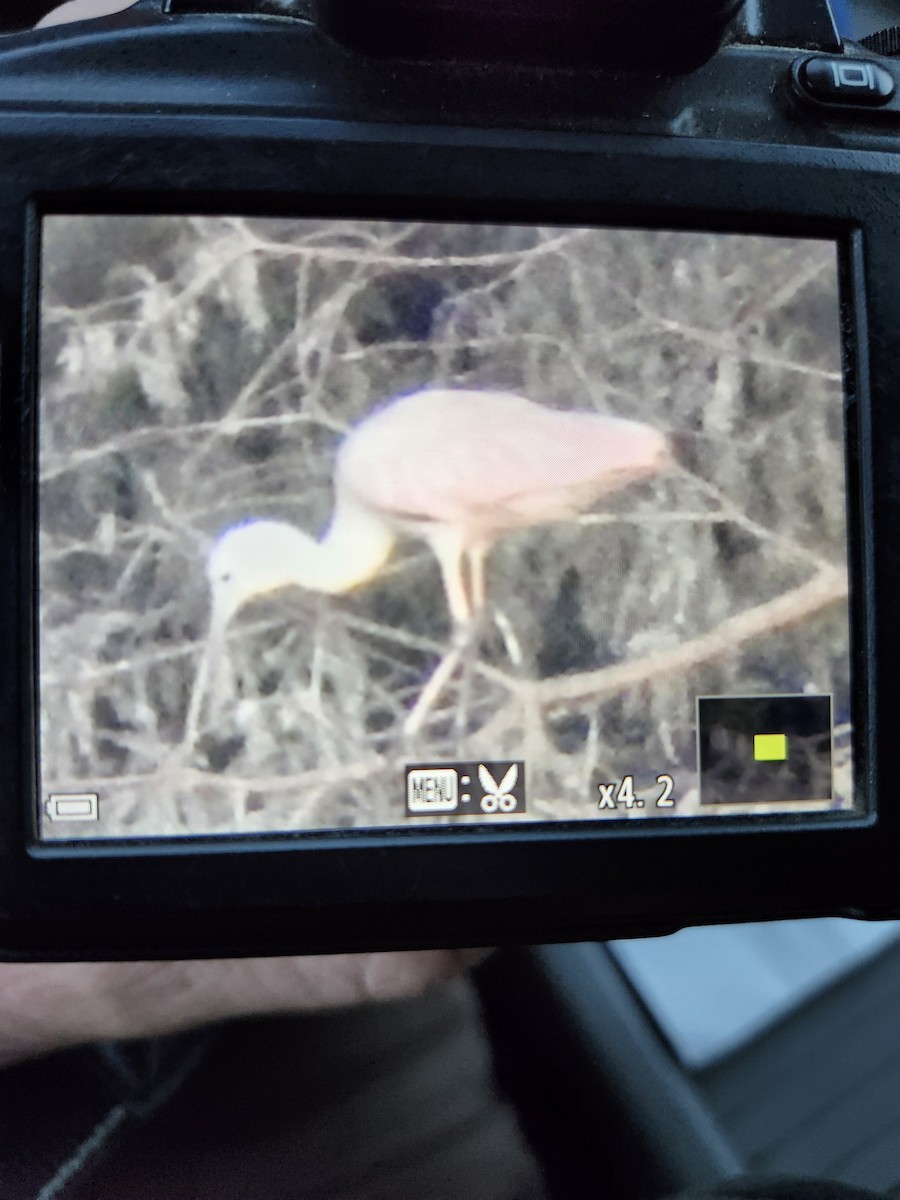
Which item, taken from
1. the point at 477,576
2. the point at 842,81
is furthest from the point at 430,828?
the point at 842,81

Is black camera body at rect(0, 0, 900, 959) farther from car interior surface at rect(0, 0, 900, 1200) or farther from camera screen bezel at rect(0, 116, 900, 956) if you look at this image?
car interior surface at rect(0, 0, 900, 1200)

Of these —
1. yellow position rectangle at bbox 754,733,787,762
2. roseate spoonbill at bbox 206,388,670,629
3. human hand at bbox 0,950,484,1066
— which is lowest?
human hand at bbox 0,950,484,1066

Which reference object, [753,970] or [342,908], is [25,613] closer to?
[342,908]

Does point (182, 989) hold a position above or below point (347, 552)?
below

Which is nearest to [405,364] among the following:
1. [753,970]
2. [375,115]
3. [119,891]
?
[375,115]

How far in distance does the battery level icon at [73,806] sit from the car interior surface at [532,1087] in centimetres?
16

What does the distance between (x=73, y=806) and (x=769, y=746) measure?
0.22 meters

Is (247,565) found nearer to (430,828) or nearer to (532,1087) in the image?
(430,828)

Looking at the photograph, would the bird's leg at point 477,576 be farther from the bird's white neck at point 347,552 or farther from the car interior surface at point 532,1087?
the car interior surface at point 532,1087

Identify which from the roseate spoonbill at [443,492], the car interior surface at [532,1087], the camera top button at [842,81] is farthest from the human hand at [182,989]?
the camera top button at [842,81]

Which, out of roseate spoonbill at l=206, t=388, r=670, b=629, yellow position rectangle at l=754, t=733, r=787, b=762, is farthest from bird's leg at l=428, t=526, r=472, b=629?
yellow position rectangle at l=754, t=733, r=787, b=762

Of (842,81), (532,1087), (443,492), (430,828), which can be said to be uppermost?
(842,81)

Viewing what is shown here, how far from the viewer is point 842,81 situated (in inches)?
12.6

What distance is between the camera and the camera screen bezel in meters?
0.30
